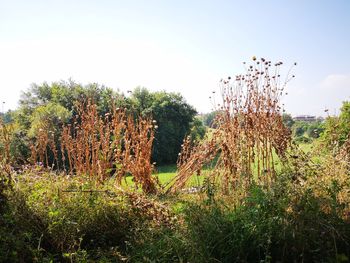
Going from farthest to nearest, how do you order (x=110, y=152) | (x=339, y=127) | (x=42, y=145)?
(x=339, y=127), (x=42, y=145), (x=110, y=152)

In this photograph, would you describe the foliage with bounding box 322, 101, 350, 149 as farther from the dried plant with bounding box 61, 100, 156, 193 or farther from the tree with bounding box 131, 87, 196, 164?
the tree with bounding box 131, 87, 196, 164

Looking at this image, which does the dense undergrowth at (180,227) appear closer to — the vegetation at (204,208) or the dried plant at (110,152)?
the vegetation at (204,208)

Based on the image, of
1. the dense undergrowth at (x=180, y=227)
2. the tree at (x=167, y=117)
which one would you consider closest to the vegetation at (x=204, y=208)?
the dense undergrowth at (x=180, y=227)

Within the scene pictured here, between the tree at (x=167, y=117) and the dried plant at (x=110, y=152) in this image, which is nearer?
the dried plant at (x=110, y=152)

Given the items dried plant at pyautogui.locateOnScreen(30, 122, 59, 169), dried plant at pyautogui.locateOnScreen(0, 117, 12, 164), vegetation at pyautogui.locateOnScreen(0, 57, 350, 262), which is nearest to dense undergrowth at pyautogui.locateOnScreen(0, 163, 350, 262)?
vegetation at pyautogui.locateOnScreen(0, 57, 350, 262)

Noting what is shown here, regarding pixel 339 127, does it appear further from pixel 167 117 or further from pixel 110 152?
pixel 167 117

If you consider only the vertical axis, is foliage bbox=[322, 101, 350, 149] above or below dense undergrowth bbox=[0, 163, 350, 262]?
above

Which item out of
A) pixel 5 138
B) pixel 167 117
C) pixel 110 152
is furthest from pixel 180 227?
pixel 167 117

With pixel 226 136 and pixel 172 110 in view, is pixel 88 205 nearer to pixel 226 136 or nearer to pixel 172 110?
pixel 226 136

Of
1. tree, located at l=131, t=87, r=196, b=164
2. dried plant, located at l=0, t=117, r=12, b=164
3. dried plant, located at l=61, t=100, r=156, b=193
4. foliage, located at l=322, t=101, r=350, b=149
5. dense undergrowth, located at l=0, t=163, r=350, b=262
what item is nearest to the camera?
dense undergrowth, located at l=0, t=163, r=350, b=262

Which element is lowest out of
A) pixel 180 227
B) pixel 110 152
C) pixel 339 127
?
pixel 180 227

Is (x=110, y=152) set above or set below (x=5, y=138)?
below

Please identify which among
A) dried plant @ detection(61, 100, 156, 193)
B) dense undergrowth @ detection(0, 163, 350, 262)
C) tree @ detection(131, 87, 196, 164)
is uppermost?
tree @ detection(131, 87, 196, 164)

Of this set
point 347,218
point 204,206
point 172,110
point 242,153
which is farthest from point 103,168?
point 172,110
